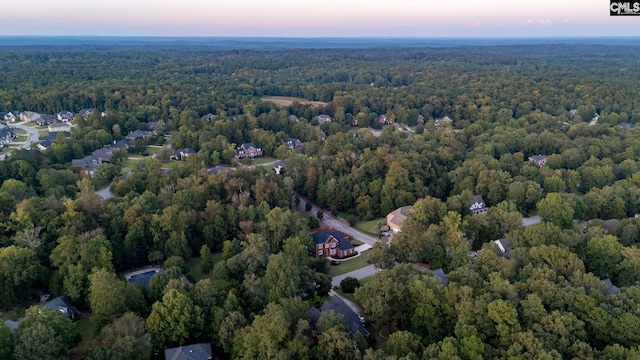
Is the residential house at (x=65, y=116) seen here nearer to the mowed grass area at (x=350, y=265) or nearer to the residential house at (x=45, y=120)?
the residential house at (x=45, y=120)

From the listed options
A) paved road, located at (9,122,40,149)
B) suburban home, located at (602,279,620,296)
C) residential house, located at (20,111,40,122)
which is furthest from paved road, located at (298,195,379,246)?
residential house, located at (20,111,40,122)

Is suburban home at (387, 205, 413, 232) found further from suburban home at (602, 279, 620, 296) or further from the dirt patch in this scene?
the dirt patch

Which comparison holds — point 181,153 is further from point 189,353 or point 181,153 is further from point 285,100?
point 285,100

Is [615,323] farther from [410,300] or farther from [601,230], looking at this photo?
[601,230]

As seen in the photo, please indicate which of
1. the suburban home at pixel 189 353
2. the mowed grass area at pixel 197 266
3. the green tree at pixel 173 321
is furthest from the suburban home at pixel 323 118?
the suburban home at pixel 189 353

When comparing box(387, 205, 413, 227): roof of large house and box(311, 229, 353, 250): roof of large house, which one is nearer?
box(311, 229, 353, 250): roof of large house

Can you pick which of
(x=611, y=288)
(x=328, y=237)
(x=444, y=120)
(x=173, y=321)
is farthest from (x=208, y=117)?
(x=611, y=288)

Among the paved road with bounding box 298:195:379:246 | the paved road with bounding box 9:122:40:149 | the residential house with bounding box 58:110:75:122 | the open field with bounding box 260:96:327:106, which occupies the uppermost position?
the open field with bounding box 260:96:327:106
